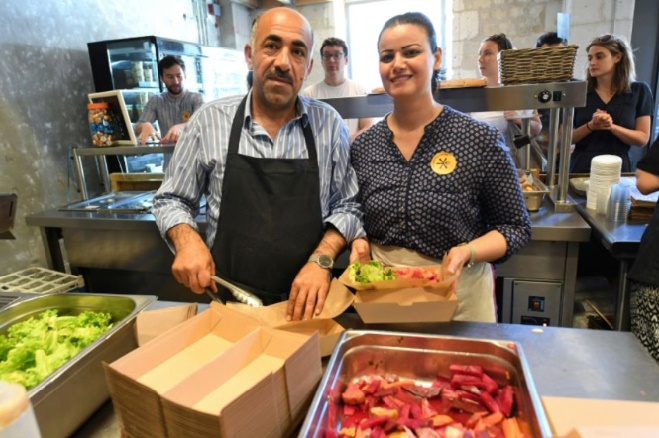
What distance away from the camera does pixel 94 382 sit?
964 mm

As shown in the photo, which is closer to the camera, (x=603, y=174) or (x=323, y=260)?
(x=323, y=260)

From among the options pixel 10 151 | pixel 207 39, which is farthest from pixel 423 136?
pixel 207 39

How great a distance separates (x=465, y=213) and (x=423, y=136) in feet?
0.97

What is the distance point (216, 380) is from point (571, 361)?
32.6 inches

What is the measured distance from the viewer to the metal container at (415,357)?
100 centimetres

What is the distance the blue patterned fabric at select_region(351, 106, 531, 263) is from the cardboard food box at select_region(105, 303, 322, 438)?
28.1 inches

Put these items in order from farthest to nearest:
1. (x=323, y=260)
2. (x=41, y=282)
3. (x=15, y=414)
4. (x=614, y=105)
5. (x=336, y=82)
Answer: (x=336, y=82), (x=614, y=105), (x=41, y=282), (x=323, y=260), (x=15, y=414)

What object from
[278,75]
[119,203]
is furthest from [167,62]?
[278,75]

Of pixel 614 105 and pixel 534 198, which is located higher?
pixel 614 105

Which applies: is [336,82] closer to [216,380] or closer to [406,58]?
[406,58]

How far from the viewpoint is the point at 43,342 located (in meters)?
1.08

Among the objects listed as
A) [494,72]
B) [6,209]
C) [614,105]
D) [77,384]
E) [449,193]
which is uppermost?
[494,72]

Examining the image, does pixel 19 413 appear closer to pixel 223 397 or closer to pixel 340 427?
pixel 223 397

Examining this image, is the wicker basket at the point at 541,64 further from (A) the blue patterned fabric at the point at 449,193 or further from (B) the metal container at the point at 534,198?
(A) the blue patterned fabric at the point at 449,193
